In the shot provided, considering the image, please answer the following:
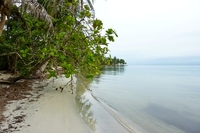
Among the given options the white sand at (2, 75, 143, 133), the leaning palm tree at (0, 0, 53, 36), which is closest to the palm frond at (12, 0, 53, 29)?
the leaning palm tree at (0, 0, 53, 36)

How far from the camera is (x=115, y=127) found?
468 centimetres

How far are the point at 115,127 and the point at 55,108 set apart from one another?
2.08 m

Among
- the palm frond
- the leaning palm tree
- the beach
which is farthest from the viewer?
the palm frond

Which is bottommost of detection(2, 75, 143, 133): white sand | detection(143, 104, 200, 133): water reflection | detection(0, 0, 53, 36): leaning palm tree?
detection(143, 104, 200, 133): water reflection

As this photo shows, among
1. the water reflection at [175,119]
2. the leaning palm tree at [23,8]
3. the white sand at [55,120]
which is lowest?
the water reflection at [175,119]

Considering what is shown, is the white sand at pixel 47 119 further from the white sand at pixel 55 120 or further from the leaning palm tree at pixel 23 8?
the leaning palm tree at pixel 23 8

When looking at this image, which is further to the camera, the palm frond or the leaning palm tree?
the palm frond

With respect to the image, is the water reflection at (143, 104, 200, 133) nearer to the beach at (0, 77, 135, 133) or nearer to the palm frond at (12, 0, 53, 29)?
the beach at (0, 77, 135, 133)

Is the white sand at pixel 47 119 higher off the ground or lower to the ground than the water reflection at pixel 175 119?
higher

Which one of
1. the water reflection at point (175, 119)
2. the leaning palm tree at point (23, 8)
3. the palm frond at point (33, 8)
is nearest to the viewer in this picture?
the leaning palm tree at point (23, 8)

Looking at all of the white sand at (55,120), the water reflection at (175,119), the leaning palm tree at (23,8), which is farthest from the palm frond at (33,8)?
the water reflection at (175,119)

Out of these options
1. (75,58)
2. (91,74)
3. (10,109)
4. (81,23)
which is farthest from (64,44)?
(10,109)

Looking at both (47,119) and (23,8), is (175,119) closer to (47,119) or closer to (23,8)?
(47,119)

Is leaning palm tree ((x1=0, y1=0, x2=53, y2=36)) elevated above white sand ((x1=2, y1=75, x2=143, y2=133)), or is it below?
above
